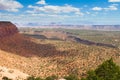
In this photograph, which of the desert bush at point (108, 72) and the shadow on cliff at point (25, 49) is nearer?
the desert bush at point (108, 72)

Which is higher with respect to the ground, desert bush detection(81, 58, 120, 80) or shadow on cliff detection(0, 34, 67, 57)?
desert bush detection(81, 58, 120, 80)

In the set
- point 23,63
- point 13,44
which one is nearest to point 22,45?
point 13,44

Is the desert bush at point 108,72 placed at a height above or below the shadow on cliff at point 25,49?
above

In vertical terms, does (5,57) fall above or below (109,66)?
below

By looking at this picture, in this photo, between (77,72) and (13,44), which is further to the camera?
(13,44)

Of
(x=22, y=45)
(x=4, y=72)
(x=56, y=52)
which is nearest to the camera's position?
(x=4, y=72)

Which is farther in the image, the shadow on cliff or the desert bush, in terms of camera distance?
the shadow on cliff

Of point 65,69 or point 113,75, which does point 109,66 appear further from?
point 65,69

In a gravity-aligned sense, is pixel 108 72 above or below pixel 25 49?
above

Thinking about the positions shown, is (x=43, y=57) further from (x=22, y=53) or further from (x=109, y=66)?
(x=109, y=66)

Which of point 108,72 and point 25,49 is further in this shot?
point 25,49

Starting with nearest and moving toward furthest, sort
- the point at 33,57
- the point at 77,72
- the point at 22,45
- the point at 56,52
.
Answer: the point at 77,72 < the point at 33,57 < the point at 56,52 < the point at 22,45
